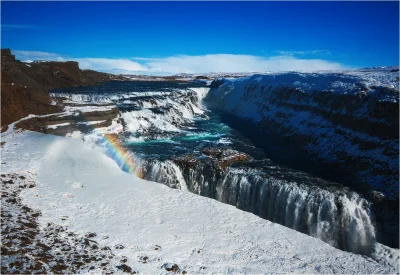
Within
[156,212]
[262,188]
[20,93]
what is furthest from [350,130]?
[20,93]

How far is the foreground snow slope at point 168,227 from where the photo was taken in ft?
32.1

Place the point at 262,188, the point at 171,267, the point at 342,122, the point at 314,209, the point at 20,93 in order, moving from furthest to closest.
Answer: the point at 20,93, the point at 342,122, the point at 262,188, the point at 314,209, the point at 171,267

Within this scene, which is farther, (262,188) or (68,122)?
(68,122)

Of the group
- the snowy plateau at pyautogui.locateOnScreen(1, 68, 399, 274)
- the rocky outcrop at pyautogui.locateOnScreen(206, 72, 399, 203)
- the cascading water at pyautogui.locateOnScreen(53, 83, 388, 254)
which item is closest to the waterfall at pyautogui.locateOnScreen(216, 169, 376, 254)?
the cascading water at pyautogui.locateOnScreen(53, 83, 388, 254)

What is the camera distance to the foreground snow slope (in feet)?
32.1

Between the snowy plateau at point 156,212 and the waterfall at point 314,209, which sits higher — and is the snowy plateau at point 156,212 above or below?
above

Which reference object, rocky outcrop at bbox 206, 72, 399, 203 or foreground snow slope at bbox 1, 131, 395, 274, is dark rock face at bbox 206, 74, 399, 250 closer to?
rocky outcrop at bbox 206, 72, 399, 203

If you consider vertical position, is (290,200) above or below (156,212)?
below

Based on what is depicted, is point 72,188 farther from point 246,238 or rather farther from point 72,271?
point 246,238

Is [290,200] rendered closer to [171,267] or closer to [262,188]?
[262,188]

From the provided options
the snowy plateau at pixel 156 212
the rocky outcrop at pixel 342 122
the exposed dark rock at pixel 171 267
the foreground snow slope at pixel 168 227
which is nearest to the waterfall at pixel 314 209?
the snowy plateau at pixel 156 212

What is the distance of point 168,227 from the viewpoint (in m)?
11.5

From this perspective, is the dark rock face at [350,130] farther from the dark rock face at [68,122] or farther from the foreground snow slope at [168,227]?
the dark rock face at [68,122]

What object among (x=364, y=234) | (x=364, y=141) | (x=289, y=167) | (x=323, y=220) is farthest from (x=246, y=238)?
(x=364, y=141)
